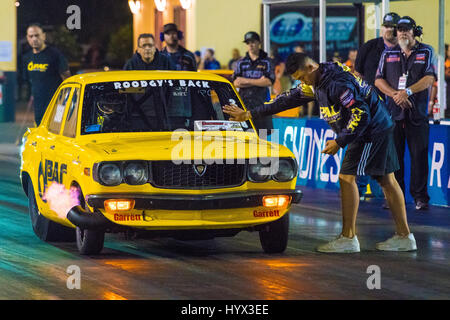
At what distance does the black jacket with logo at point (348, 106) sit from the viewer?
9.73 metres

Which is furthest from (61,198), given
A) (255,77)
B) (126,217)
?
(255,77)

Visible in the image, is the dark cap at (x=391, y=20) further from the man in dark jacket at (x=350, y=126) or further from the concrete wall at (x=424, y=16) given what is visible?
the concrete wall at (x=424, y=16)

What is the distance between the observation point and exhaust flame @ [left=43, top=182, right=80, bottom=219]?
9.59 meters

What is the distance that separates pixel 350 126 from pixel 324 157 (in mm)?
5831

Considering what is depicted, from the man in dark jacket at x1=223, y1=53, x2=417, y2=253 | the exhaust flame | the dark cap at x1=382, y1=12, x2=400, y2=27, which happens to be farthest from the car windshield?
the dark cap at x1=382, y1=12, x2=400, y2=27

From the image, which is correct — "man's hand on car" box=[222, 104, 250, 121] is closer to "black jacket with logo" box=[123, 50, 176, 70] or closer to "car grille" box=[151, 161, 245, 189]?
"car grille" box=[151, 161, 245, 189]

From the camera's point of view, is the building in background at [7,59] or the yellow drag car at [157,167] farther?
the building in background at [7,59]

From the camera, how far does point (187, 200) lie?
30.1 ft

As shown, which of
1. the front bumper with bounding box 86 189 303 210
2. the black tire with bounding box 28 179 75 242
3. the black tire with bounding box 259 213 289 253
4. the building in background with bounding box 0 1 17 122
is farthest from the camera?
the building in background with bounding box 0 1 17 122

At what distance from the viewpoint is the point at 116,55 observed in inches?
2237

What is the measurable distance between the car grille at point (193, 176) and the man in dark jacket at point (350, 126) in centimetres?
82

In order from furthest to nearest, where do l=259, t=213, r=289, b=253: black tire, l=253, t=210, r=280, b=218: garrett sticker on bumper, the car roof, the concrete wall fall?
the concrete wall < the car roof < l=259, t=213, r=289, b=253: black tire < l=253, t=210, r=280, b=218: garrett sticker on bumper

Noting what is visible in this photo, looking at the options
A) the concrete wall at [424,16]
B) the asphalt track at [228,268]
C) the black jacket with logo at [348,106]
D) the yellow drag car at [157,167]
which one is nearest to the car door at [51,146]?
the yellow drag car at [157,167]
